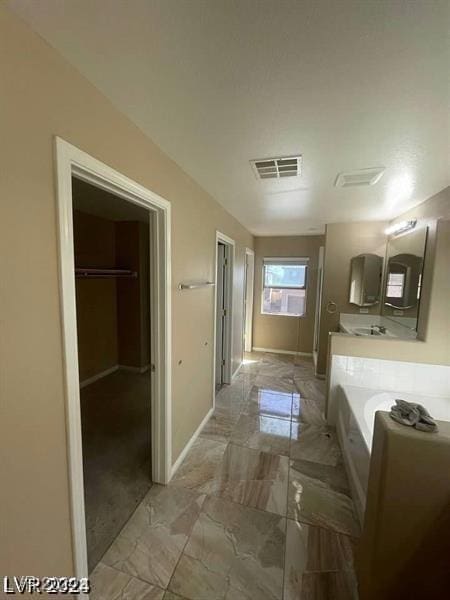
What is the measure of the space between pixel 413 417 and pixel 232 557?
1297mm

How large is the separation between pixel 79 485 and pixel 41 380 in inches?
22.2

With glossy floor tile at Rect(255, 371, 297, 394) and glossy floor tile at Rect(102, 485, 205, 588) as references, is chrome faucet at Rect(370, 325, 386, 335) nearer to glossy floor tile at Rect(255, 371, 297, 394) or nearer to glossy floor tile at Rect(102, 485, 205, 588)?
glossy floor tile at Rect(255, 371, 297, 394)

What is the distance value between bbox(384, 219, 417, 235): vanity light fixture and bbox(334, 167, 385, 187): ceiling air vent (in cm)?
100

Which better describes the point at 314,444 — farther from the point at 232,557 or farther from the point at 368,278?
the point at 368,278

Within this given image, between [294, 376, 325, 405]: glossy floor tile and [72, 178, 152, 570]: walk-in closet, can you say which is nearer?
[72, 178, 152, 570]: walk-in closet

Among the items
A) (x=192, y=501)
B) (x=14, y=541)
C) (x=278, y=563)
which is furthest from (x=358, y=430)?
(x=14, y=541)

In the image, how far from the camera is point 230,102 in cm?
118

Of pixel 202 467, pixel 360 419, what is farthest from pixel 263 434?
pixel 360 419

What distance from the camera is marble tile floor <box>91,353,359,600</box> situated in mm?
1306

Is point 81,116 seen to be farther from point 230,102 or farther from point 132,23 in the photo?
point 230,102

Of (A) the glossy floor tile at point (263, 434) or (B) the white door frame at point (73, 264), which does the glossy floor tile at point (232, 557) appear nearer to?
(B) the white door frame at point (73, 264)

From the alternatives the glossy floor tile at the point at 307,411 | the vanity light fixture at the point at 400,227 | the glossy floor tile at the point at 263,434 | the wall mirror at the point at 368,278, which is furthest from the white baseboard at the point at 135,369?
the vanity light fixture at the point at 400,227

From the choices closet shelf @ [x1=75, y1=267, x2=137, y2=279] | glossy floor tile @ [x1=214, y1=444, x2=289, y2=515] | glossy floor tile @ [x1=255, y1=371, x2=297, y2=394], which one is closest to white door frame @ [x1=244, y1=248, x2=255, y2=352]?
glossy floor tile @ [x1=255, y1=371, x2=297, y2=394]

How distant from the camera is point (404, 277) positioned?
286 cm
